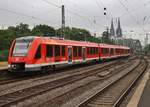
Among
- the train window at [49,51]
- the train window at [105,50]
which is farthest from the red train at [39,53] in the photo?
the train window at [105,50]

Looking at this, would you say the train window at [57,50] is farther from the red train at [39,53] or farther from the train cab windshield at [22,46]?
the train cab windshield at [22,46]

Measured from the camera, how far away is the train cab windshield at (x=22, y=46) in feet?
76.2

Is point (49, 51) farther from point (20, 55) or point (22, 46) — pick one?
point (20, 55)

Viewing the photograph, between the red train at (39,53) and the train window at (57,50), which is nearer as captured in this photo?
the red train at (39,53)

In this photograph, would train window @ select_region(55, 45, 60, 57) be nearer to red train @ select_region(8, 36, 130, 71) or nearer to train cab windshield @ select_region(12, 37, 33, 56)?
red train @ select_region(8, 36, 130, 71)

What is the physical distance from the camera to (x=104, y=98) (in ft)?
45.6

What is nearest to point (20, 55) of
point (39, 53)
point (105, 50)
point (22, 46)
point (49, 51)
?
point (22, 46)

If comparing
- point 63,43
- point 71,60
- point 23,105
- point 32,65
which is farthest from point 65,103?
point 71,60

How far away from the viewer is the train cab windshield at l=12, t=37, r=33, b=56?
76.2ft

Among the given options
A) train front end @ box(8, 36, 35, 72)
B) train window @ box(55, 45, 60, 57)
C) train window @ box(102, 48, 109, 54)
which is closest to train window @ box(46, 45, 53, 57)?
train window @ box(55, 45, 60, 57)

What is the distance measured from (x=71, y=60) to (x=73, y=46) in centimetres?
169

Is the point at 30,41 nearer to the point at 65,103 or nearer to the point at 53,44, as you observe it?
the point at 53,44

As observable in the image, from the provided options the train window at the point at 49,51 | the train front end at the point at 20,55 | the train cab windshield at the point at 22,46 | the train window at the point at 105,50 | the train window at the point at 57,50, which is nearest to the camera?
the train front end at the point at 20,55

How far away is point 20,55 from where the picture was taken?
2309 centimetres
